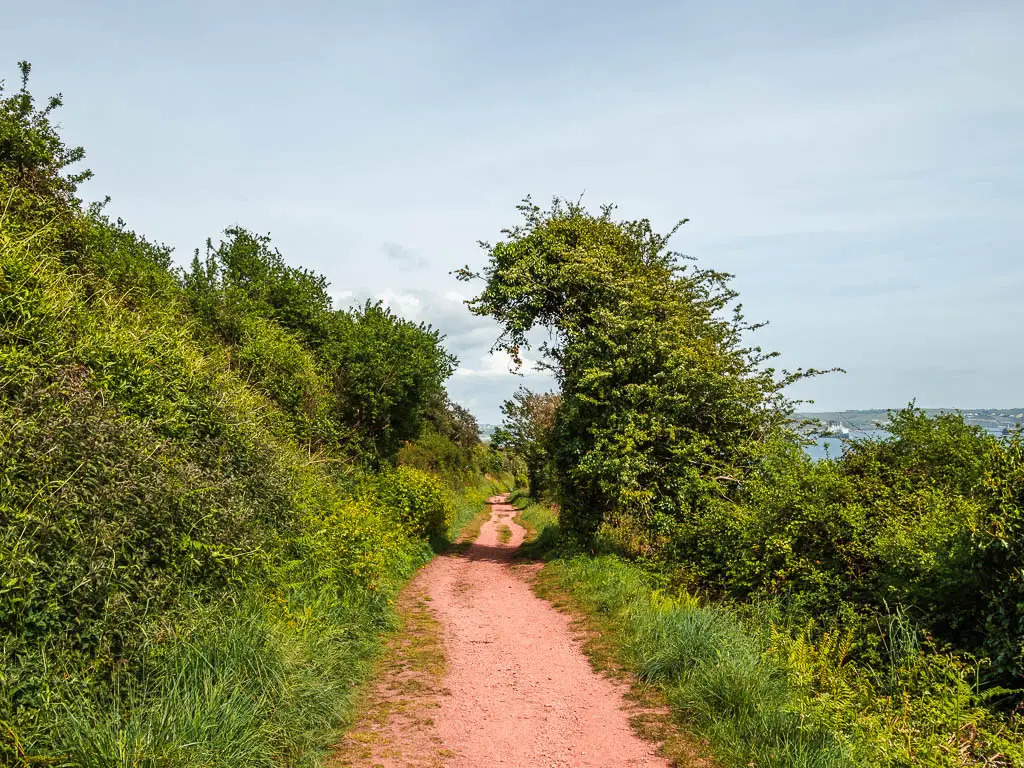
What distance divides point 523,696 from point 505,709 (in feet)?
1.45

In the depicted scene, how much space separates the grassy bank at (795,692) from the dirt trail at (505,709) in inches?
26.7

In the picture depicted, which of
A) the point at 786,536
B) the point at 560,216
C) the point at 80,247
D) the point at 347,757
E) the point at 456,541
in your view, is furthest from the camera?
the point at 456,541

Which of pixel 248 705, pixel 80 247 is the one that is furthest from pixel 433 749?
pixel 80 247

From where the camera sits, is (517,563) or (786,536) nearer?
(786,536)

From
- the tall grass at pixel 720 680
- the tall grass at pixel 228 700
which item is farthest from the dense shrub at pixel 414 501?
the tall grass at pixel 228 700

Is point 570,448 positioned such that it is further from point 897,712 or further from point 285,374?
point 897,712

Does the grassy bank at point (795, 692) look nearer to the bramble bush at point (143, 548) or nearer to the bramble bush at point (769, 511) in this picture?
the bramble bush at point (769, 511)

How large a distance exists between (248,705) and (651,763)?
356cm

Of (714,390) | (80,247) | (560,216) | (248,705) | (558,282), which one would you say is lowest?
(248,705)

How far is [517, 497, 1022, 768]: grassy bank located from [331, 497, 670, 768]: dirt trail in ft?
2.23

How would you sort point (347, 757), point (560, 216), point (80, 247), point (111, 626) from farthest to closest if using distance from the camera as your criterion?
point (560, 216), point (80, 247), point (347, 757), point (111, 626)

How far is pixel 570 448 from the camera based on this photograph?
15688 mm

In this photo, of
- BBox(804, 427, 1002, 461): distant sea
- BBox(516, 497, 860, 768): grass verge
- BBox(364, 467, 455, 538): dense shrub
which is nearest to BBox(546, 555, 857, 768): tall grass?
BBox(516, 497, 860, 768): grass verge

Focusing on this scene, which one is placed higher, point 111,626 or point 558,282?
point 558,282
